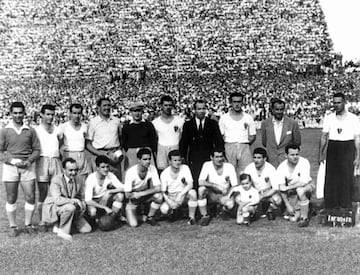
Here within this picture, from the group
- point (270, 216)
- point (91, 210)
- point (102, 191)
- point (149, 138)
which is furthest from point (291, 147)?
point (91, 210)

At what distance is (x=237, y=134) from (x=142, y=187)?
150 cm

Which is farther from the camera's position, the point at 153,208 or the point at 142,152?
the point at 153,208

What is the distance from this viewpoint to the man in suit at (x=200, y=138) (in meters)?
7.85

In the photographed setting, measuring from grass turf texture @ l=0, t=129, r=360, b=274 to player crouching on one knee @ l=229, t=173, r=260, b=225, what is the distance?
0.45 feet

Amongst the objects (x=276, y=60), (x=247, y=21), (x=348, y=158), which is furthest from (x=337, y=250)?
(x=247, y=21)

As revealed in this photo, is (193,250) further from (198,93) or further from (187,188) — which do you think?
(198,93)

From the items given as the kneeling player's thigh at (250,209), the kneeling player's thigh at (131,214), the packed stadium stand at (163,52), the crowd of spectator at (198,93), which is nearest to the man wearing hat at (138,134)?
the kneeling player's thigh at (131,214)

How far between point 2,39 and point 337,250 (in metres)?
32.5

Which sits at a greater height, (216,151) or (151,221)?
(216,151)

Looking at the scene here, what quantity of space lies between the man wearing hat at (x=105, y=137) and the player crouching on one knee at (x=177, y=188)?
2.64ft

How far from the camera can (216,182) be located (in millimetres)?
7668

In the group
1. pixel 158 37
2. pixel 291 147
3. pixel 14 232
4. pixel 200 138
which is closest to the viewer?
pixel 14 232

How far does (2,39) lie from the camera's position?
→ 35375 mm

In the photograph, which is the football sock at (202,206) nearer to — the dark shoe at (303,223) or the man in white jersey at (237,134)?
the man in white jersey at (237,134)
